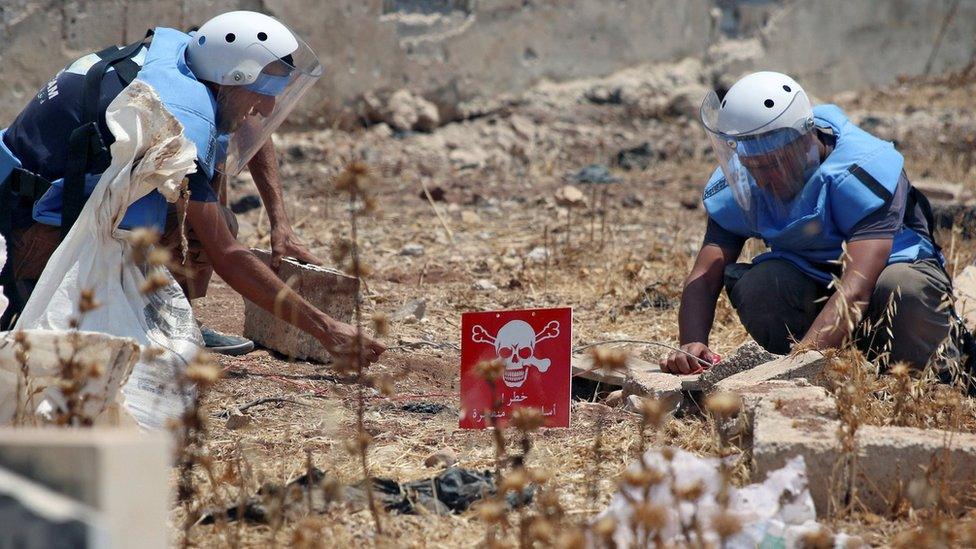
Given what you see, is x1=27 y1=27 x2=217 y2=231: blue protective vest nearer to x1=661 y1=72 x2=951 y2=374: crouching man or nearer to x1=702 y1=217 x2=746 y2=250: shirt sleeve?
x1=661 y1=72 x2=951 y2=374: crouching man

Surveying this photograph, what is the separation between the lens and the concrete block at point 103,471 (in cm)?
150

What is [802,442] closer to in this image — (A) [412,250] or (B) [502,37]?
(A) [412,250]

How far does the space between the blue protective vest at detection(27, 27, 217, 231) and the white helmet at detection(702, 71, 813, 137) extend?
64.1 inches

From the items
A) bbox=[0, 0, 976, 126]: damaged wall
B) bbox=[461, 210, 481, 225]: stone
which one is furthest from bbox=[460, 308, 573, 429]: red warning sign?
bbox=[0, 0, 976, 126]: damaged wall

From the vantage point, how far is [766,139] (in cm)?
383

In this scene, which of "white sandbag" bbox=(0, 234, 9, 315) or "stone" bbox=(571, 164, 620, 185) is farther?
"stone" bbox=(571, 164, 620, 185)

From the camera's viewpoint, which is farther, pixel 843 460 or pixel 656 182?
pixel 656 182

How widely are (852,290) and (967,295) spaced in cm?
100

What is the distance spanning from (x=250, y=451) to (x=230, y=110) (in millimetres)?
1259

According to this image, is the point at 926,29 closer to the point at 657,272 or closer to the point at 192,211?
the point at 657,272

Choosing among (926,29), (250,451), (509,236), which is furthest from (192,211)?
(926,29)

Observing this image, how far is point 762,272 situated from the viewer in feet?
13.3

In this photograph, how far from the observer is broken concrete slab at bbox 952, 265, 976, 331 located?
429cm

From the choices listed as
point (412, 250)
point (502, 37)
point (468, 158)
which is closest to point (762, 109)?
point (412, 250)
